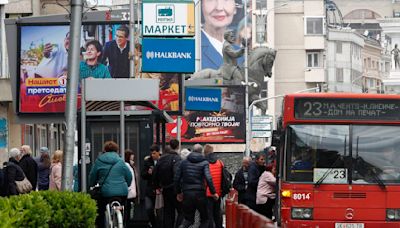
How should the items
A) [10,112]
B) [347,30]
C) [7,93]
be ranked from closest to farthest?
[7,93] < [10,112] < [347,30]

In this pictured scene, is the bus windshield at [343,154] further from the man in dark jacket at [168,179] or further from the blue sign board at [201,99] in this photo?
the blue sign board at [201,99]

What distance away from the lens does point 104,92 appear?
22750mm

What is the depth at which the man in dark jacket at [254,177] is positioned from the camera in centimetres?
2719

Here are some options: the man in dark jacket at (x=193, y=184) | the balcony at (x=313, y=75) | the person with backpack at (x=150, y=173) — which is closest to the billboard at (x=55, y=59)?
the person with backpack at (x=150, y=173)

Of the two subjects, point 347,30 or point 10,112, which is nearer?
point 10,112

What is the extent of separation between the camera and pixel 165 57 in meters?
31.5

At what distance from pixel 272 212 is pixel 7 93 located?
13.4 m

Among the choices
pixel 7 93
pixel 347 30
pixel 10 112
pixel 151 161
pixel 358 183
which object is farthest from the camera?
pixel 347 30

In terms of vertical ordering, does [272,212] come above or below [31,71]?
below

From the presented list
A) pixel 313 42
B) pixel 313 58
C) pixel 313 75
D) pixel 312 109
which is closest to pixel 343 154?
pixel 312 109

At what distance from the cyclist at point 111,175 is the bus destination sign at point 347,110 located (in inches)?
117

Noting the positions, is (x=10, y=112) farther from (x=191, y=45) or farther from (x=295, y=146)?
(x=295, y=146)

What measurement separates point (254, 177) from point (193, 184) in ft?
11.8

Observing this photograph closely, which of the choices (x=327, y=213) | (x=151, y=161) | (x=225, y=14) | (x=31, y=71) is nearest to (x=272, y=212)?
(x=151, y=161)
